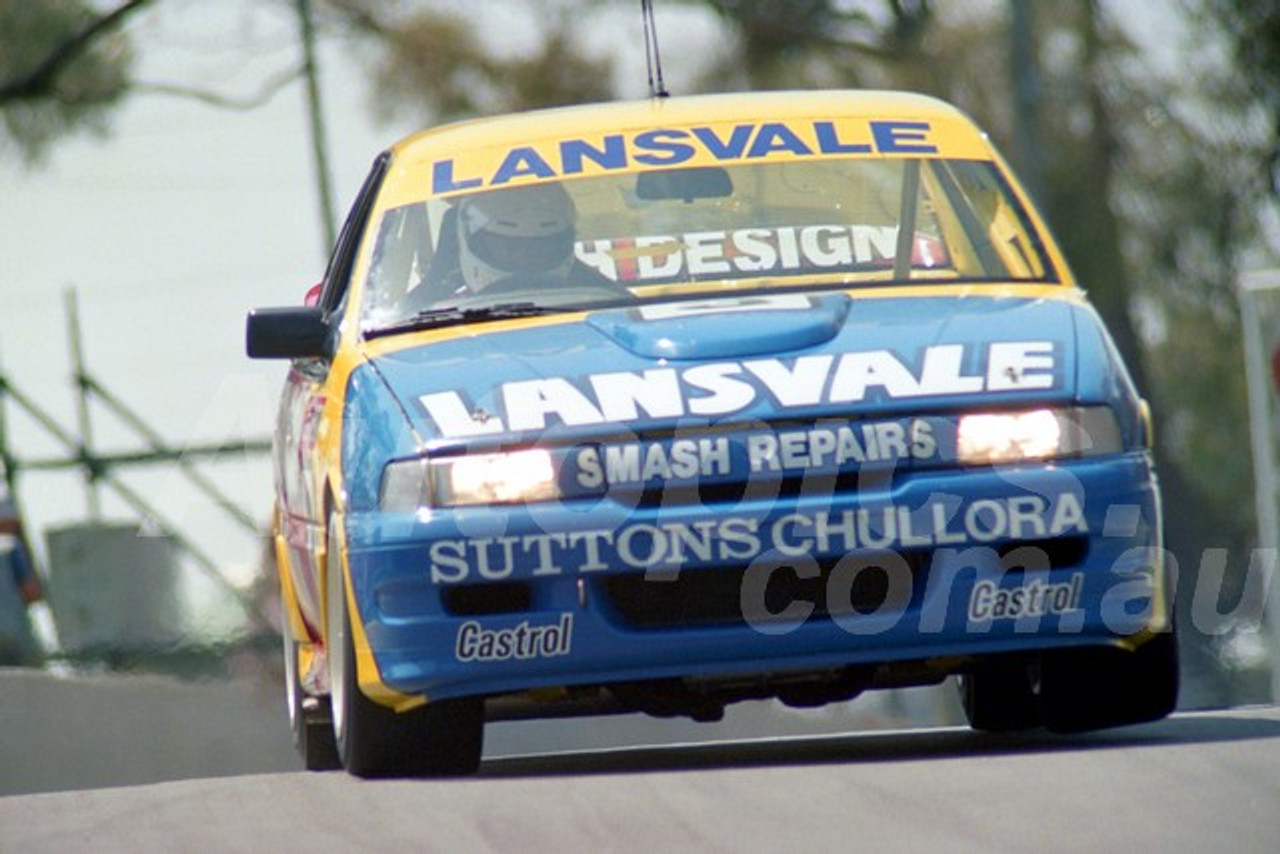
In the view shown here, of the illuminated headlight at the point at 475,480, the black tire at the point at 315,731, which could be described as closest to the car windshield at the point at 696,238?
the illuminated headlight at the point at 475,480

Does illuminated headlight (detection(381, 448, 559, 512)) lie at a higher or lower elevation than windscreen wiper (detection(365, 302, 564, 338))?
lower

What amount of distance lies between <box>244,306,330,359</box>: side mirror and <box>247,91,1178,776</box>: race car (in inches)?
0.4

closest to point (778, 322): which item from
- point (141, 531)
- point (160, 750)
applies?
point (160, 750)

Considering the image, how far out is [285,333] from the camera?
808cm

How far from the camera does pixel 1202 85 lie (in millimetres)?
27516

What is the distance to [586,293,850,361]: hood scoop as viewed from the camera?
7230 mm

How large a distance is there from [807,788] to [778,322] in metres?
1.18

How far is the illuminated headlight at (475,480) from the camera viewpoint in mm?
6965

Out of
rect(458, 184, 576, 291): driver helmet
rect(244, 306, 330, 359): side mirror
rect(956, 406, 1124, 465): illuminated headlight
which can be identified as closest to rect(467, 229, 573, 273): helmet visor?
rect(458, 184, 576, 291): driver helmet

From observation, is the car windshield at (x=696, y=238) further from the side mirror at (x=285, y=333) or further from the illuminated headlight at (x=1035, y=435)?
the illuminated headlight at (x=1035, y=435)

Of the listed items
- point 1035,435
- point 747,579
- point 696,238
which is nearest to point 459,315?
point 696,238

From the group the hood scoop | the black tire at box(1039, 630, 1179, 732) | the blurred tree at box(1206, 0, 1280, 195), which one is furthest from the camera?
the blurred tree at box(1206, 0, 1280, 195)

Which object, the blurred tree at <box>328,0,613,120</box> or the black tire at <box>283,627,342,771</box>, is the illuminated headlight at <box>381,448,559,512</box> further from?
the blurred tree at <box>328,0,613,120</box>

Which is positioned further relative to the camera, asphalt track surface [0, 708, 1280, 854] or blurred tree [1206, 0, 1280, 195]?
blurred tree [1206, 0, 1280, 195]
